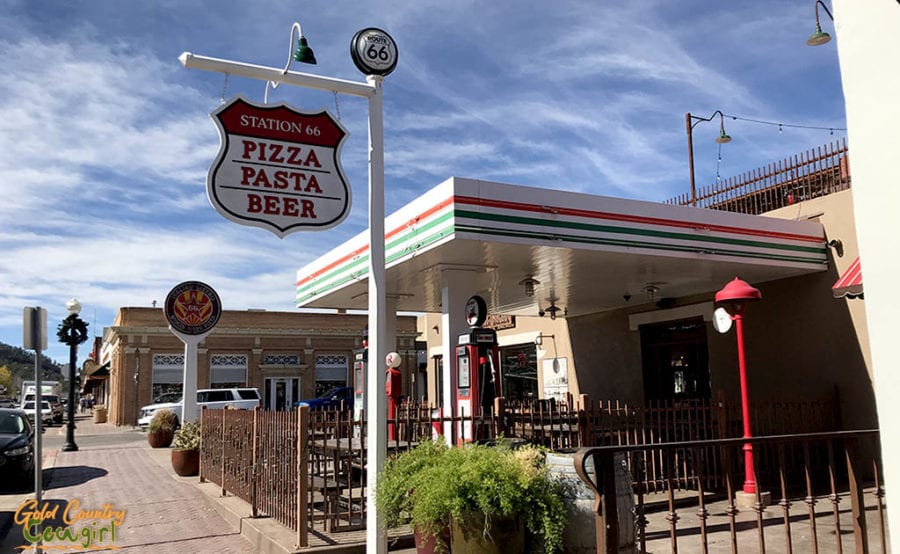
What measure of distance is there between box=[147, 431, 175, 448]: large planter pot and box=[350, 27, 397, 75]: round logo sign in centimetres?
1629

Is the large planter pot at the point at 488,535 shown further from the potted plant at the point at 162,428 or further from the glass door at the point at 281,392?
the glass door at the point at 281,392

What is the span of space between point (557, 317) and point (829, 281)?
8113mm

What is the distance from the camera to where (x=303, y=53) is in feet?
20.8

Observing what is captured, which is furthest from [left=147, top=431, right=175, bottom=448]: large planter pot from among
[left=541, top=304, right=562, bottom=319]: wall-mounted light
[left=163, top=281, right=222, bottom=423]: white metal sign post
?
[left=541, top=304, right=562, bottom=319]: wall-mounted light

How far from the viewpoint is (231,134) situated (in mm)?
5867

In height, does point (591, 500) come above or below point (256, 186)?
below

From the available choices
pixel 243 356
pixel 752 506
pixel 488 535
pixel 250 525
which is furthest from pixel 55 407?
pixel 752 506

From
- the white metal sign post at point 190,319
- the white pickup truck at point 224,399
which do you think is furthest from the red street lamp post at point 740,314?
the white pickup truck at point 224,399

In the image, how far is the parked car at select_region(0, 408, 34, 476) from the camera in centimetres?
1279

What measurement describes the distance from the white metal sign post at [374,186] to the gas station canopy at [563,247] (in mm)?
3174

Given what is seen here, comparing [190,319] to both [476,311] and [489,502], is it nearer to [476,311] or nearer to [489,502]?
[476,311]

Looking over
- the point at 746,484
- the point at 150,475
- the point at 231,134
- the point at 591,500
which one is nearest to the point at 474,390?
the point at 746,484

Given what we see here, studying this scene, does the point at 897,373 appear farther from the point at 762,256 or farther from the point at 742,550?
the point at 762,256

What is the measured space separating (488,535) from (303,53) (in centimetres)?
429
